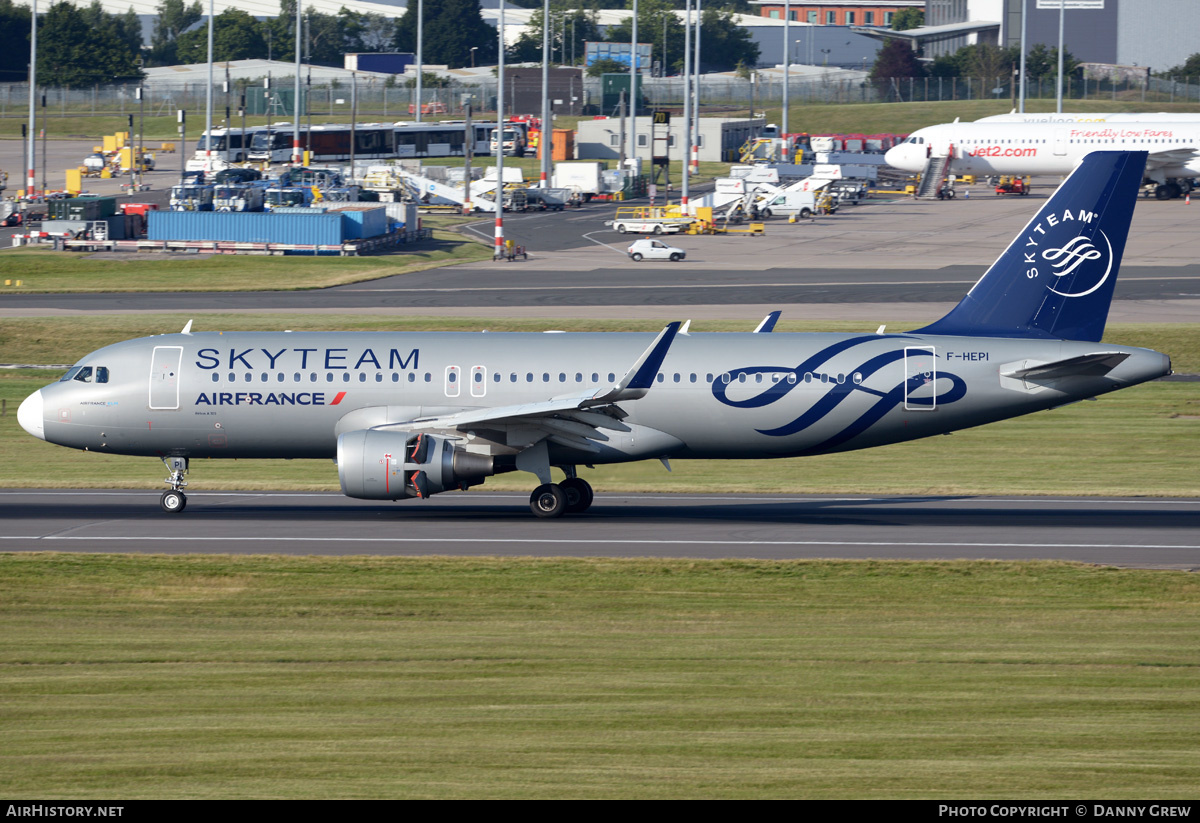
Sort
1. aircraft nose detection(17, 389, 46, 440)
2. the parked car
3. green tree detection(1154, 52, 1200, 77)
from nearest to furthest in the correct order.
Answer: aircraft nose detection(17, 389, 46, 440) → the parked car → green tree detection(1154, 52, 1200, 77)

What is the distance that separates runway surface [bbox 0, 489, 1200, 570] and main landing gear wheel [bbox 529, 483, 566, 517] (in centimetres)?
33

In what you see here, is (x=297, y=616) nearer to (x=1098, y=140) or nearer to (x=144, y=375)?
(x=144, y=375)

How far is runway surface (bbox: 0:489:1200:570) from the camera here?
30047 mm

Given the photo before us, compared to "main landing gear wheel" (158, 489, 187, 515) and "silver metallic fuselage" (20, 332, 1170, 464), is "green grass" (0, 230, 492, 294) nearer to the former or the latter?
"silver metallic fuselage" (20, 332, 1170, 464)

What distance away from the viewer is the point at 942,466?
42531 mm

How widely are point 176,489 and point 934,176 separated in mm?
108046

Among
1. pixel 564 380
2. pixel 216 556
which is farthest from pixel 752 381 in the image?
pixel 216 556

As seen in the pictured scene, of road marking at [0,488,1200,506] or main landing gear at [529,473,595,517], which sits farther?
road marking at [0,488,1200,506]

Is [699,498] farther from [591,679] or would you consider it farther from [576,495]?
[591,679]

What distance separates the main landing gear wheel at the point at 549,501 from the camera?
34219mm

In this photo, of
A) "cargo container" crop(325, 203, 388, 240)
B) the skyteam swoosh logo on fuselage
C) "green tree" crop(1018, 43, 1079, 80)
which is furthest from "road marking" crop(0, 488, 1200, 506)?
"green tree" crop(1018, 43, 1079, 80)

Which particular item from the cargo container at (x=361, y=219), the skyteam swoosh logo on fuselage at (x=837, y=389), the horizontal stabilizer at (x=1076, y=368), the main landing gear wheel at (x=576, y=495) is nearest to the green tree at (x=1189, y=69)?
the cargo container at (x=361, y=219)

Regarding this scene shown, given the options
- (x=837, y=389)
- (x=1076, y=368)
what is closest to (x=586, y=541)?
(x=837, y=389)

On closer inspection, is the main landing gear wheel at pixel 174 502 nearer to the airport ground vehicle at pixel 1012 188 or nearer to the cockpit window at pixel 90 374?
the cockpit window at pixel 90 374
